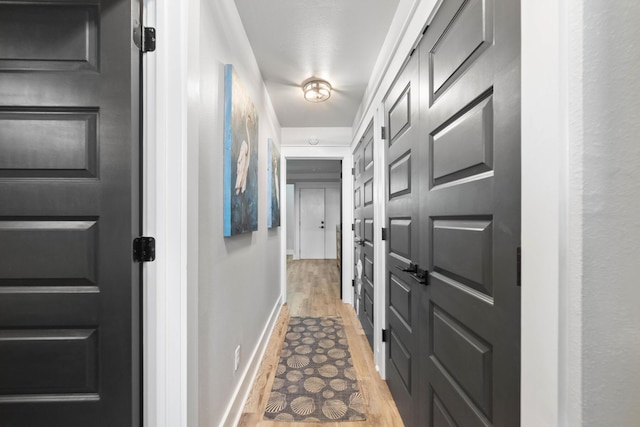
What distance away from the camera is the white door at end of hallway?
7762mm

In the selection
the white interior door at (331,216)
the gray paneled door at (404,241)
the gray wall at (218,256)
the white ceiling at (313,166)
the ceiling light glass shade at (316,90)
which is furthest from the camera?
the white interior door at (331,216)

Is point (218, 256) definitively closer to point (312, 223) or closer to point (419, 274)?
point (419, 274)

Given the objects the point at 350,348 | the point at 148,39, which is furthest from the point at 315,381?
the point at 148,39

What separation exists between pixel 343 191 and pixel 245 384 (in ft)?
8.59

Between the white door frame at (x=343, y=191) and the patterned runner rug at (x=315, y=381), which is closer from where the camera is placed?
the patterned runner rug at (x=315, y=381)

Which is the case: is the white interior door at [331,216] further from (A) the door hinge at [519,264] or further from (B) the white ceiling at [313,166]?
(A) the door hinge at [519,264]

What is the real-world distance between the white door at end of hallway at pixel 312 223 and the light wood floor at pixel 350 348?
2.67 m

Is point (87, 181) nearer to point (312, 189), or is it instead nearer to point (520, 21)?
point (520, 21)

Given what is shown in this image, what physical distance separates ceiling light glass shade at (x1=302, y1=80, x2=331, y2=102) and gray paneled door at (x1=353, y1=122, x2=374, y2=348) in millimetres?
545

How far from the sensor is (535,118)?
22.8 inches

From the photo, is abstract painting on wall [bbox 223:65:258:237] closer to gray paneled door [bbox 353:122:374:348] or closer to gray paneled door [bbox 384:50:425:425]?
gray paneled door [bbox 384:50:425:425]

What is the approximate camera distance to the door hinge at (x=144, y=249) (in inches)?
35.7

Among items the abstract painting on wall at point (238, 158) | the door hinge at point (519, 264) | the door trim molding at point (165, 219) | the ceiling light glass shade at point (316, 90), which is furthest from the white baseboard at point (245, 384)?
the ceiling light glass shade at point (316, 90)

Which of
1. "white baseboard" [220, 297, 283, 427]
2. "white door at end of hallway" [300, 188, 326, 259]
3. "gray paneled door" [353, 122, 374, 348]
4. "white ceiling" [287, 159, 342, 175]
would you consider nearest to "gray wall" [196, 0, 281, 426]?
"white baseboard" [220, 297, 283, 427]
